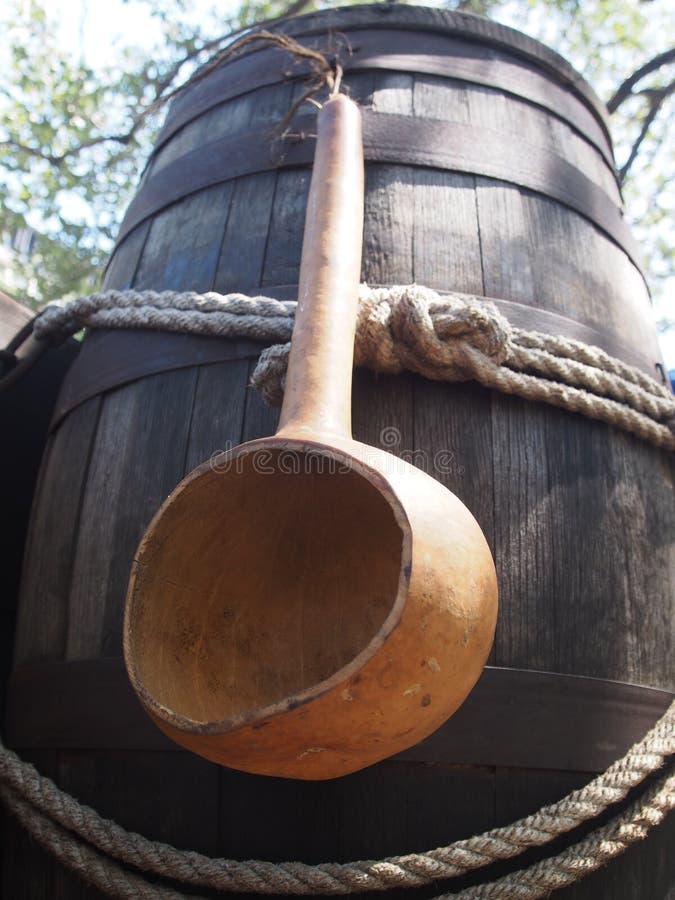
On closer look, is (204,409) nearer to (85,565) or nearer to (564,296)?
(85,565)

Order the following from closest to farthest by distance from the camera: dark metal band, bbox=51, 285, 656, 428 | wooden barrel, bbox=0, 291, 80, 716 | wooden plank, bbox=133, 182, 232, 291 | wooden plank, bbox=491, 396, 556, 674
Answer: wooden plank, bbox=491, 396, 556, 674 < dark metal band, bbox=51, 285, 656, 428 < wooden plank, bbox=133, 182, 232, 291 < wooden barrel, bbox=0, 291, 80, 716

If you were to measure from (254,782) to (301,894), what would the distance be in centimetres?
14

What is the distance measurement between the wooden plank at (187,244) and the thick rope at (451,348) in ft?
0.30

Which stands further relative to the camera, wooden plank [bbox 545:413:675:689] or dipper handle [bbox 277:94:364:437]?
wooden plank [bbox 545:413:675:689]

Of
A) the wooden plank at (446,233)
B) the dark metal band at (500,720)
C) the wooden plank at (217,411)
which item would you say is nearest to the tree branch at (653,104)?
the wooden plank at (446,233)

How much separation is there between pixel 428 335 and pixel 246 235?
1.52 feet

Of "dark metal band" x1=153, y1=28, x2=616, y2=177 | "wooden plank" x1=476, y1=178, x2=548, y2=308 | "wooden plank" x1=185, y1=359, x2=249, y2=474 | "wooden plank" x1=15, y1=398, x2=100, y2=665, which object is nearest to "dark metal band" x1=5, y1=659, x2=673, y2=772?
"wooden plank" x1=15, y1=398, x2=100, y2=665

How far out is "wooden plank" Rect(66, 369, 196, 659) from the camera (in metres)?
1.14

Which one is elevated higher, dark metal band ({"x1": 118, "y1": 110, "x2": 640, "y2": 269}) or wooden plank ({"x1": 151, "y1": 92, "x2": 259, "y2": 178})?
wooden plank ({"x1": 151, "y1": 92, "x2": 259, "y2": 178})

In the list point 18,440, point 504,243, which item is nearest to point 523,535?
point 504,243

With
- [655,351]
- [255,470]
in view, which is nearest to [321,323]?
[255,470]

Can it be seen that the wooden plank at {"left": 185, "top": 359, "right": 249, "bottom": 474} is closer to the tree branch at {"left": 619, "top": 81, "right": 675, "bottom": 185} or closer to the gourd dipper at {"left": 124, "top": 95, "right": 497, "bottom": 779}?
the gourd dipper at {"left": 124, "top": 95, "right": 497, "bottom": 779}

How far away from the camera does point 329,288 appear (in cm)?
103

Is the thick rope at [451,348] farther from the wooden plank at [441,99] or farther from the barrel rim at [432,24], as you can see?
the barrel rim at [432,24]
